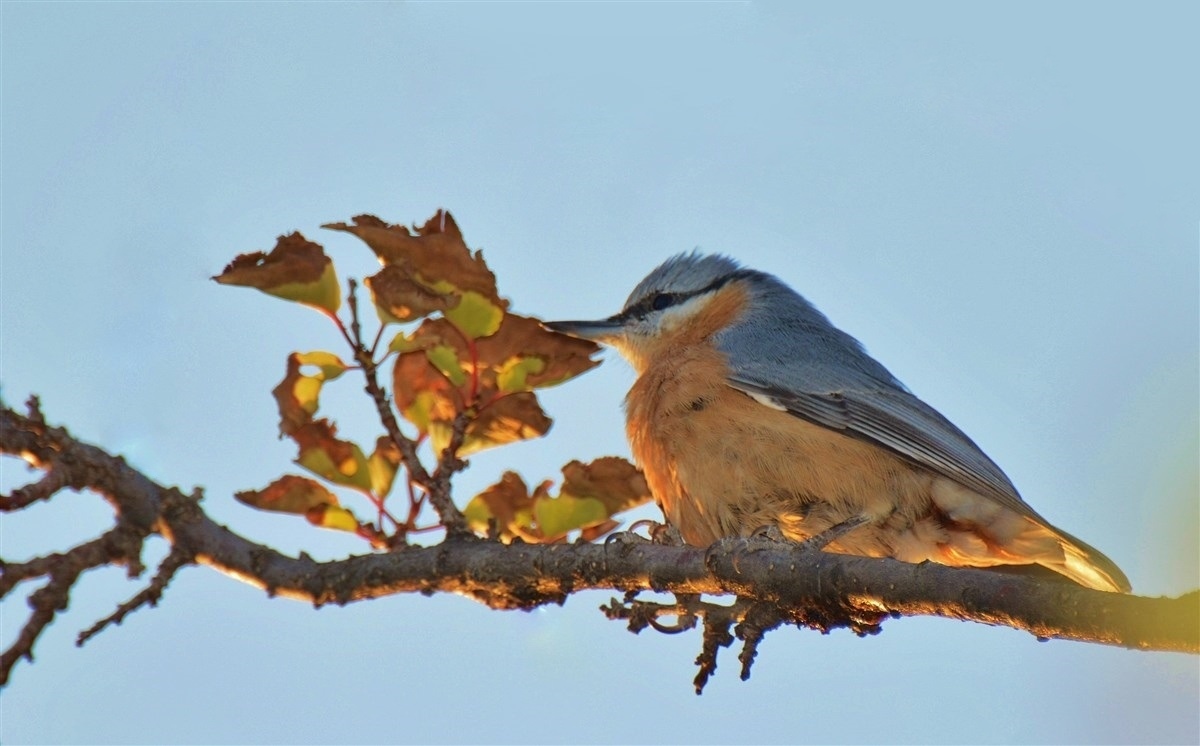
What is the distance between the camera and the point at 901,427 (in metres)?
4.20

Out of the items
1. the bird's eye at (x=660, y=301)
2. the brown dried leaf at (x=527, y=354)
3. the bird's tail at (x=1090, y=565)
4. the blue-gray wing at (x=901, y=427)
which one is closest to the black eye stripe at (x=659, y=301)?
the bird's eye at (x=660, y=301)

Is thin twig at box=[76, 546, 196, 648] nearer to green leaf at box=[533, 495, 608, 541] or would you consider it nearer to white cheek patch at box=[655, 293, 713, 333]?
green leaf at box=[533, 495, 608, 541]

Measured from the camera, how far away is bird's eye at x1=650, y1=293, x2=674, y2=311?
5.21m

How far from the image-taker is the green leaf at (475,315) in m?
2.81

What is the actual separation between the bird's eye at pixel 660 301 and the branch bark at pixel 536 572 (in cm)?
245

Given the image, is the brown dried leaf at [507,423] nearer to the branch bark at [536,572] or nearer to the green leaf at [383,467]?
the green leaf at [383,467]

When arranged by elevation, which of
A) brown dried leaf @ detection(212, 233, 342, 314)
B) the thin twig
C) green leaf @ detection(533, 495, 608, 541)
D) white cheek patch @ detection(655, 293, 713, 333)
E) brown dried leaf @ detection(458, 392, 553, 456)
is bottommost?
the thin twig

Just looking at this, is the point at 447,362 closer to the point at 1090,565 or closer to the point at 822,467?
the point at 822,467

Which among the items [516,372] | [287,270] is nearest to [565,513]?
[516,372]

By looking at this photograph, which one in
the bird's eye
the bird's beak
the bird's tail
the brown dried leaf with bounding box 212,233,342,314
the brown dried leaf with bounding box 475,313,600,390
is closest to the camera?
the brown dried leaf with bounding box 212,233,342,314

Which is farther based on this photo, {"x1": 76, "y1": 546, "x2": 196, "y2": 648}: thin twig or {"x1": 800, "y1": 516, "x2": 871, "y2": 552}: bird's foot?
{"x1": 800, "y1": 516, "x2": 871, "y2": 552}: bird's foot

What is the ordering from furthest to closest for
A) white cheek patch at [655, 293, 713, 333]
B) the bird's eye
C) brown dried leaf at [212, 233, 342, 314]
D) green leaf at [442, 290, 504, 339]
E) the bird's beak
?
the bird's eye → white cheek patch at [655, 293, 713, 333] → the bird's beak → green leaf at [442, 290, 504, 339] → brown dried leaf at [212, 233, 342, 314]

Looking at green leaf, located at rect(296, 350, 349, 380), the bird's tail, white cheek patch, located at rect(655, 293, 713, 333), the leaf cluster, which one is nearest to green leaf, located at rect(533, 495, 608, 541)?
the leaf cluster

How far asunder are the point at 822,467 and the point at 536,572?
148cm
